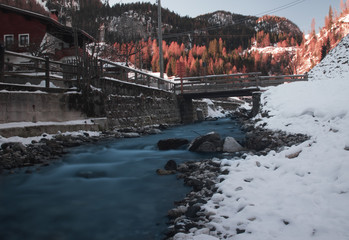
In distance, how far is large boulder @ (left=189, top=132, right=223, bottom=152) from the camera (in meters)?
7.33

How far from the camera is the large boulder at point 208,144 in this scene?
24.0ft

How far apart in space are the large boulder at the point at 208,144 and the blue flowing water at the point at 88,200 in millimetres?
1573

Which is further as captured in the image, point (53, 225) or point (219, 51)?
point (219, 51)

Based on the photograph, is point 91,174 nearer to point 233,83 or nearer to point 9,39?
point 233,83

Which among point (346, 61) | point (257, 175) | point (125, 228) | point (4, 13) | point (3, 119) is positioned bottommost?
point (125, 228)

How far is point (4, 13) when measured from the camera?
26203mm

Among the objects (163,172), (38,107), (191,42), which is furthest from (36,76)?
(191,42)

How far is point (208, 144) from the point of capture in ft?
24.3

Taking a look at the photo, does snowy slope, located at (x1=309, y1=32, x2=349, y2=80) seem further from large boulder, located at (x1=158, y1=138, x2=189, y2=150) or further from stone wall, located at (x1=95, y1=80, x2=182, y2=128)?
large boulder, located at (x1=158, y1=138, x2=189, y2=150)

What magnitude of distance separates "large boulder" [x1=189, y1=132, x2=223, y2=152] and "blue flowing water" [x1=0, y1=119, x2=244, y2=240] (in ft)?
5.16

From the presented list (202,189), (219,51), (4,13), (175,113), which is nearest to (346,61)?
(175,113)

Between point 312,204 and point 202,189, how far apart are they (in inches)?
64.4

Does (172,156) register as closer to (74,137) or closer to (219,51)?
(74,137)

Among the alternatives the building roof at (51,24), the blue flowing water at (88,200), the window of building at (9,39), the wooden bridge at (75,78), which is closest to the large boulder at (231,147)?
the blue flowing water at (88,200)
